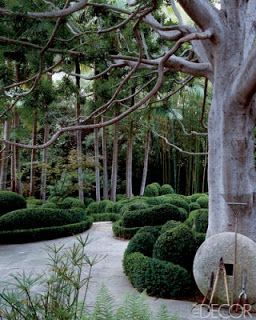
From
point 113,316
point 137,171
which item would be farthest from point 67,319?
point 137,171

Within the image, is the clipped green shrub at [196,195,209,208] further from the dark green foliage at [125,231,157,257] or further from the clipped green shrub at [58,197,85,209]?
the dark green foliage at [125,231,157,257]

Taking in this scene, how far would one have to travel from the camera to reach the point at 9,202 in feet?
28.1

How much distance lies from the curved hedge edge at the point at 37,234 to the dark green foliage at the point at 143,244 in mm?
2268

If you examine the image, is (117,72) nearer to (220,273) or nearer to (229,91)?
(229,91)

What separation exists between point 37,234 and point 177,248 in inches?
159

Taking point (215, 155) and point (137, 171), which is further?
point (137, 171)

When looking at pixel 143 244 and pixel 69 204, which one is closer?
pixel 143 244

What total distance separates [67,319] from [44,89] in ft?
10.9

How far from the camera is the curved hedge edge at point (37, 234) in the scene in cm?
750

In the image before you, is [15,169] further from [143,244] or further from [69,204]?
[143,244]

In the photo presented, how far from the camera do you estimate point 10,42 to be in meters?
2.94

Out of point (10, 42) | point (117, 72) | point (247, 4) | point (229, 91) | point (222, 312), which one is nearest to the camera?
point (10, 42)

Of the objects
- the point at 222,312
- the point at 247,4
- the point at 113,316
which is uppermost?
the point at 247,4

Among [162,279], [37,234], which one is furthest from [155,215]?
[162,279]
